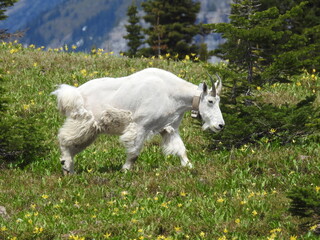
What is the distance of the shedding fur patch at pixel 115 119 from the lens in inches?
381

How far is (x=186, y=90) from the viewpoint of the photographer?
32.7ft

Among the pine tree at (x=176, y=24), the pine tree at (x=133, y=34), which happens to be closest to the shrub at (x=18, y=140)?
the pine tree at (x=176, y=24)

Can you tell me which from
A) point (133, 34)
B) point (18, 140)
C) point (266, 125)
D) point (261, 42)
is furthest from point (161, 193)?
point (133, 34)

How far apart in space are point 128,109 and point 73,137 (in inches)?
41.3

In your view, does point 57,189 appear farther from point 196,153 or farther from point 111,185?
point 196,153

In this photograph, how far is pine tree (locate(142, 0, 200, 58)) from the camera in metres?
49.8

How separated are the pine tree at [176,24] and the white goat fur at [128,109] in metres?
39.2

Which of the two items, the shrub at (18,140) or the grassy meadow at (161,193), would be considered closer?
the grassy meadow at (161,193)

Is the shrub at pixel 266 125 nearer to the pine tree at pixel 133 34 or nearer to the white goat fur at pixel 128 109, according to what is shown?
the white goat fur at pixel 128 109

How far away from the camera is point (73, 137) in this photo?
383 inches

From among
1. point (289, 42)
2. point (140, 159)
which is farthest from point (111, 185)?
point (289, 42)

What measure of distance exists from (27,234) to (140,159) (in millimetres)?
4430

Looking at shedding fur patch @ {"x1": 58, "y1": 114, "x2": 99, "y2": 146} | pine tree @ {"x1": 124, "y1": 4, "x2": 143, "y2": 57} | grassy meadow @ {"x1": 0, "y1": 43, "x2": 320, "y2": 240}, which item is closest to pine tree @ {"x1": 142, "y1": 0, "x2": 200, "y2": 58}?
pine tree @ {"x1": 124, "y1": 4, "x2": 143, "y2": 57}

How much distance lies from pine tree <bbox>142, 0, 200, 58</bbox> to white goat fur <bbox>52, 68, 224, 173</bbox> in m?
39.2
